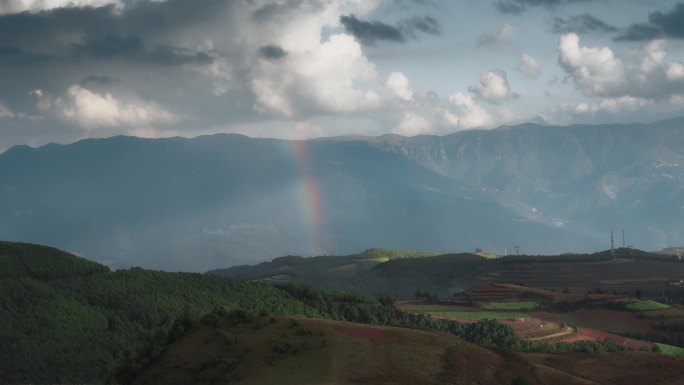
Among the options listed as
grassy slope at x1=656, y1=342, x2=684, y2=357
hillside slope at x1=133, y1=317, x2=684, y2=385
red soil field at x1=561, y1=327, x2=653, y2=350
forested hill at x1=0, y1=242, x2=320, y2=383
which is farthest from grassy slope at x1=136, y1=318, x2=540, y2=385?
grassy slope at x1=656, y1=342, x2=684, y2=357

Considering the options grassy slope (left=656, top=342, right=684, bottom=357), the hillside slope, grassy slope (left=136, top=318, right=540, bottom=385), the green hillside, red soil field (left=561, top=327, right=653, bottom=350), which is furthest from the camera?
red soil field (left=561, top=327, right=653, bottom=350)

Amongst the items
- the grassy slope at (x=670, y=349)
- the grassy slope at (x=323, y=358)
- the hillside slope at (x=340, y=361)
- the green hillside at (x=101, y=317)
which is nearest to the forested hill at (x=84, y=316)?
the green hillside at (x=101, y=317)

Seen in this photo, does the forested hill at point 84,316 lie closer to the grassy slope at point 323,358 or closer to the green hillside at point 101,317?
the green hillside at point 101,317

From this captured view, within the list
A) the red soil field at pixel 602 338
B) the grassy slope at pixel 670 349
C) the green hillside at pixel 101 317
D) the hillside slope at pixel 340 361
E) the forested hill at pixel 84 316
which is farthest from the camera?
the red soil field at pixel 602 338

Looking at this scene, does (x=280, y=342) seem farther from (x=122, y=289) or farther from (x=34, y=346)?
(x=122, y=289)

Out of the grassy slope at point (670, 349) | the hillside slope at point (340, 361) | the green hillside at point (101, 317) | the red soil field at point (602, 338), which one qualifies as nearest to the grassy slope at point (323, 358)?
the hillside slope at point (340, 361)

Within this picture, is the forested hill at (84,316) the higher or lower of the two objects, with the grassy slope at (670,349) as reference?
higher

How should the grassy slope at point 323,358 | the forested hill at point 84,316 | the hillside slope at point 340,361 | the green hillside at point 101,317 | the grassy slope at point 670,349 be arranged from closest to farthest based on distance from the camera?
the grassy slope at point 323,358, the hillside slope at point 340,361, the forested hill at point 84,316, the green hillside at point 101,317, the grassy slope at point 670,349

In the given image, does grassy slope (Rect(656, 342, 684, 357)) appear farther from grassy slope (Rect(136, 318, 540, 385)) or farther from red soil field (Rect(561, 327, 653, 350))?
grassy slope (Rect(136, 318, 540, 385))

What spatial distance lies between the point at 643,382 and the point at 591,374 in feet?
22.7

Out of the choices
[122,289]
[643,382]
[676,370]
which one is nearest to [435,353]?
[643,382]

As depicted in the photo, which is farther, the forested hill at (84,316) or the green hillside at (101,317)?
the green hillside at (101,317)

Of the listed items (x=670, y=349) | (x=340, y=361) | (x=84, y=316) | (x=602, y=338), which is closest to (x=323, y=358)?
(x=340, y=361)

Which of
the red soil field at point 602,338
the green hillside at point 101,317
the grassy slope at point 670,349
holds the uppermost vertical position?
the green hillside at point 101,317
